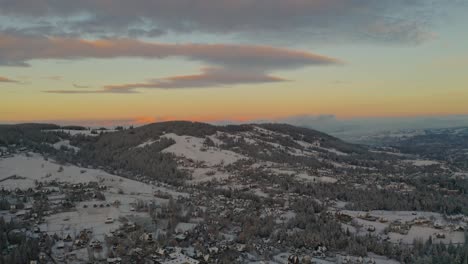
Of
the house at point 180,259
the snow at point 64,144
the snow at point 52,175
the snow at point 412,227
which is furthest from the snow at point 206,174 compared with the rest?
the house at point 180,259

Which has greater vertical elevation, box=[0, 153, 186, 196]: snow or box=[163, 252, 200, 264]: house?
box=[0, 153, 186, 196]: snow

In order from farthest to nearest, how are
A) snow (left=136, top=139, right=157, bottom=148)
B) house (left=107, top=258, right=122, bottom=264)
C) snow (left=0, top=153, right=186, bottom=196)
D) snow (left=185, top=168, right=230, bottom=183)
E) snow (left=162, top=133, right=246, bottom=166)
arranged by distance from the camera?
1. snow (left=136, top=139, right=157, bottom=148)
2. snow (left=162, top=133, right=246, bottom=166)
3. snow (left=185, top=168, right=230, bottom=183)
4. snow (left=0, top=153, right=186, bottom=196)
5. house (left=107, top=258, right=122, bottom=264)

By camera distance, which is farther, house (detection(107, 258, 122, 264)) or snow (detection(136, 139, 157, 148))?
snow (detection(136, 139, 157, 148))

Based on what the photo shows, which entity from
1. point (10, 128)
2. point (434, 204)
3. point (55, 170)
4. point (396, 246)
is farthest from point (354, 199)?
point (10, 128)

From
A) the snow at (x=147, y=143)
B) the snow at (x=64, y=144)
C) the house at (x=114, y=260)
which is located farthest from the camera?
the snow at (x=147, y=143)

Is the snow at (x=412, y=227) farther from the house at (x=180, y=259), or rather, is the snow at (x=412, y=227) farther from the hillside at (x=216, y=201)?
the house at (x=180, y=259)

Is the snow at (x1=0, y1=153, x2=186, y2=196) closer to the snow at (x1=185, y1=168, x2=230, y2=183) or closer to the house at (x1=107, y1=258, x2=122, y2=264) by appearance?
the snow at (x1=185, y1=168, x2=230, y2=183)

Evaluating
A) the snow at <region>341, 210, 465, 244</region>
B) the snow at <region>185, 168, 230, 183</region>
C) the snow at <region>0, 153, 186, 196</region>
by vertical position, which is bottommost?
the snow at <region>341, 210, 465, 244</region>

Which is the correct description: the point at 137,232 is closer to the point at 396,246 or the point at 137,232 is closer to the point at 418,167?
the point at 396,246

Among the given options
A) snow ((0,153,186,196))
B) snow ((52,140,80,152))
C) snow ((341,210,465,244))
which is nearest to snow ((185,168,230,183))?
snow ((0,153,186,196))
